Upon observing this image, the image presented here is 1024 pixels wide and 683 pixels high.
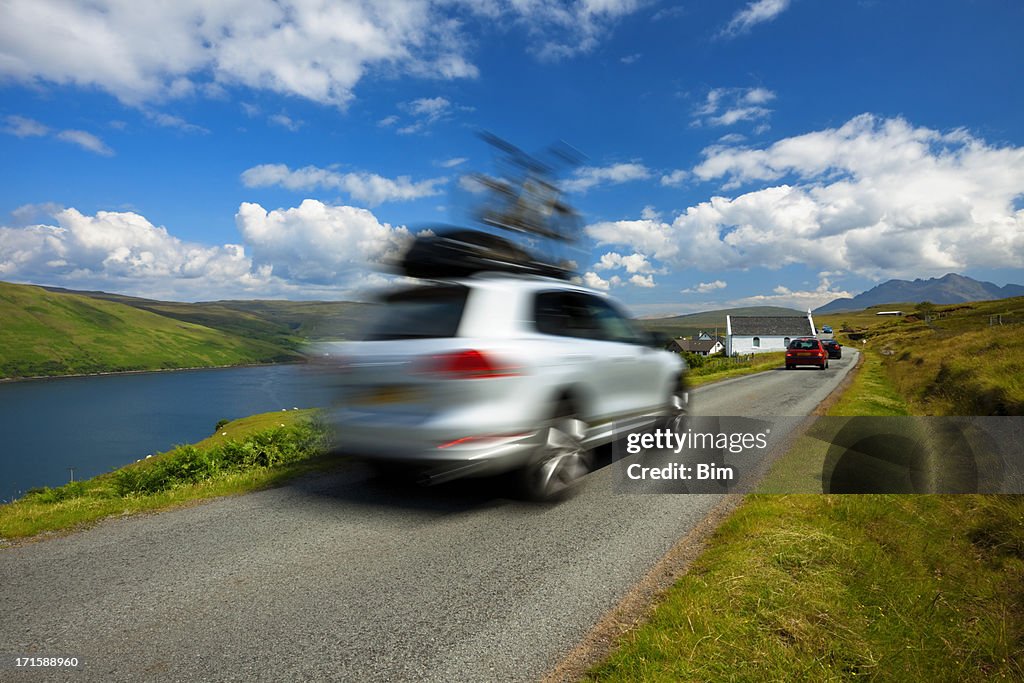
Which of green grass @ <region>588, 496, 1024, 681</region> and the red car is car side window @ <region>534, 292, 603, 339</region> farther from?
the red car

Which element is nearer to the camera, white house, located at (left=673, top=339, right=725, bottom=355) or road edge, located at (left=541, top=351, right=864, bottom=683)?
road edge, located at (left=541, top=351, right=864, bottom=683)

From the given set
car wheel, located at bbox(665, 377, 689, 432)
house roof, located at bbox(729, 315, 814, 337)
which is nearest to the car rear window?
car wheel, located at bbox(665, 377, 689, 432)

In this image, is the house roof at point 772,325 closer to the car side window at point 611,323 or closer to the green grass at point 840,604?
the car side window at point 611,323

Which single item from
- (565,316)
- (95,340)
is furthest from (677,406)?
(95,340)

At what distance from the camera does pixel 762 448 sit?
759 centimetres

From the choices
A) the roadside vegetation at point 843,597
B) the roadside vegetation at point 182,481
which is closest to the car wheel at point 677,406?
the roadside vegetation at point 843,597

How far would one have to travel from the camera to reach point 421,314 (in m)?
4.64

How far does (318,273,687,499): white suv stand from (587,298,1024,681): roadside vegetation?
1.56 meters

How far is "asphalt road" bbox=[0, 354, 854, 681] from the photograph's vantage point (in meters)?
2.60

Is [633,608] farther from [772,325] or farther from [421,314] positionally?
[772,325]

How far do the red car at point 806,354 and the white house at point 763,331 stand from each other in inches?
2110

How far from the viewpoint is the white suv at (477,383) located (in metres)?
4.24

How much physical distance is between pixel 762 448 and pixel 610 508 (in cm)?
367

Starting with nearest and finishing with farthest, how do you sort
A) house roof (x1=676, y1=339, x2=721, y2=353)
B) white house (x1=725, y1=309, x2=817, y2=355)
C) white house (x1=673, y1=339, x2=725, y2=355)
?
white house (x1=725, y1=309, x2=817, y2=355), white house (x1=673, y1=339, x2=725, y2=355), house roof (x1=676, y1=339, x2=721, y2=353)
